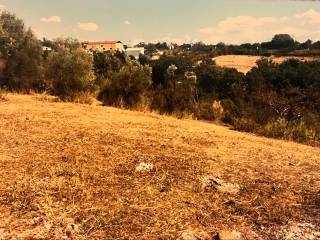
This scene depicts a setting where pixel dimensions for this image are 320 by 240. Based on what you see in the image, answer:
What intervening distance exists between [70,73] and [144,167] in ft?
32.5

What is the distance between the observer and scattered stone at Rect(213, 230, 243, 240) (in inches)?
172

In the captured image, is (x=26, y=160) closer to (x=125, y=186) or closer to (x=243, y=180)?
(x=125, y=186)

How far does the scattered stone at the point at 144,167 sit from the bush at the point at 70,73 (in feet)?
28.5

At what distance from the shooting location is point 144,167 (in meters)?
6.34

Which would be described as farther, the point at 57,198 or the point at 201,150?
the point at 201,150

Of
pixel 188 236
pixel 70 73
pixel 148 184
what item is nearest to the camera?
pixel 188 236

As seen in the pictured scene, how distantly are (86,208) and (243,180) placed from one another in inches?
91.1

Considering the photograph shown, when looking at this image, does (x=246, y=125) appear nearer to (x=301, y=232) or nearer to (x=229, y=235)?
(x=301, y=232)

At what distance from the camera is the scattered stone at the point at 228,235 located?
172 inches

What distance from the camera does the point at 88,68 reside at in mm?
15852

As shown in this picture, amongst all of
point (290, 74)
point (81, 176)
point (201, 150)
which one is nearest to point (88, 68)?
point (201, 150)

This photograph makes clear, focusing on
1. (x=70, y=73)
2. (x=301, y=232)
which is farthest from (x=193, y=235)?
(x=70, y=73)

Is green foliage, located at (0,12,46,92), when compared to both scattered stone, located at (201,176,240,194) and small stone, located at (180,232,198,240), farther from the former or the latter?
small stone, located at (180,232,198,240)

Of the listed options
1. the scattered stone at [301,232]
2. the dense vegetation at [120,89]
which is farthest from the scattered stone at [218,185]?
the dense vegetation at [120,89]
